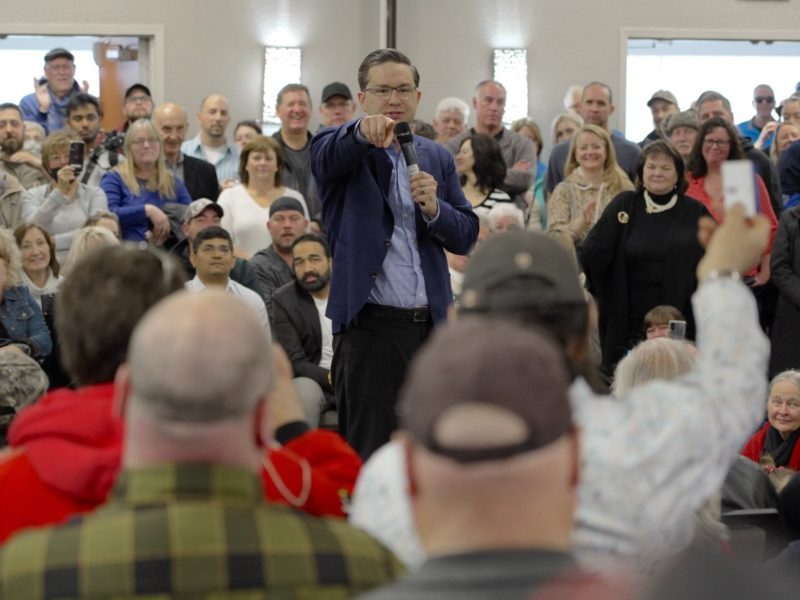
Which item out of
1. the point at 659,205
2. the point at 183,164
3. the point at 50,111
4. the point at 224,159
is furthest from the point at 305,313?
the point at 50,111

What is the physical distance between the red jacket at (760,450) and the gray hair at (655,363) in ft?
7.24

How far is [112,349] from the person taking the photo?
232cm

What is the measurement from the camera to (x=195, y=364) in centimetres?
185

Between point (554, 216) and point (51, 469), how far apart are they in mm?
6219

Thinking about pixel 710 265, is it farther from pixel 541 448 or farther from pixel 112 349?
pixel 112 349

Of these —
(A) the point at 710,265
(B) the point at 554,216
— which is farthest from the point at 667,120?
(A) the point at 710,265

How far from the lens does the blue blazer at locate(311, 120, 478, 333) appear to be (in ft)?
14.8

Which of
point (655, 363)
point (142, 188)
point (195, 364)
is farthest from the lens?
point (142, 188)

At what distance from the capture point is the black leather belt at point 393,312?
4547mm

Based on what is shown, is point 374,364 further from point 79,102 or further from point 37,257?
point 79,102

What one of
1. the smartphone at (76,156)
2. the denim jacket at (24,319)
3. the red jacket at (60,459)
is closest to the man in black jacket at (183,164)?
the smartphone at (76,156)

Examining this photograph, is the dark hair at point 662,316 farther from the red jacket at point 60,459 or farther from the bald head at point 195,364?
the bald head at point 195,364

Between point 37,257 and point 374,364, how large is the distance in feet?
11.4

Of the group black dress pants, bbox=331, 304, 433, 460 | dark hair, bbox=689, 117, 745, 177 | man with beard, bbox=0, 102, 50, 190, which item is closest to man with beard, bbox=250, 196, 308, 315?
man with beard, bbox=0, 102, 50, 190
